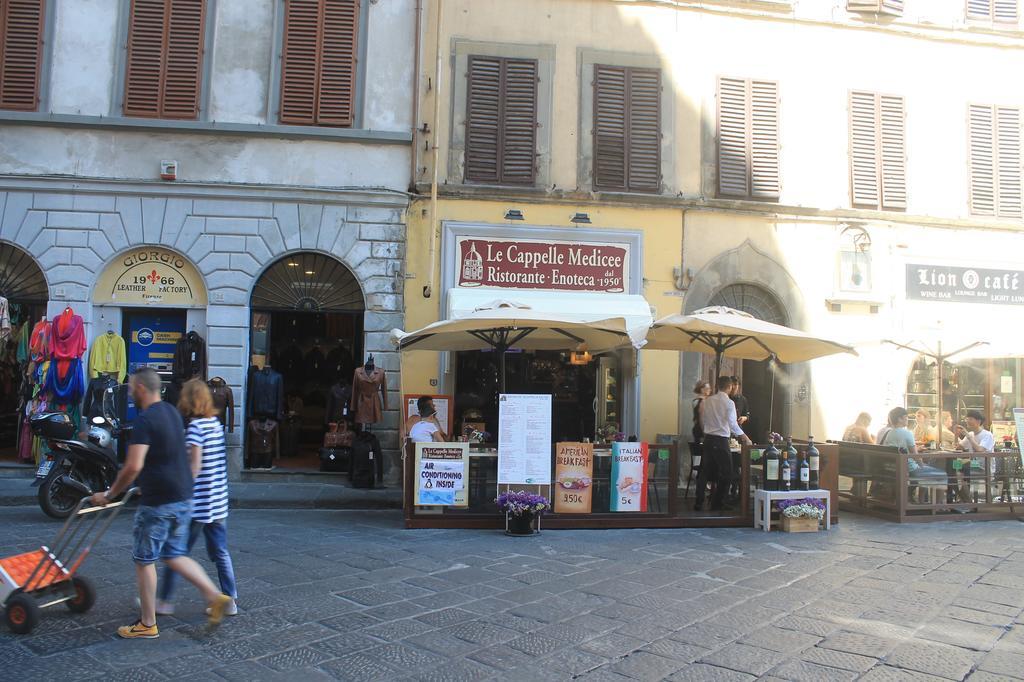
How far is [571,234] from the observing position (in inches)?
472

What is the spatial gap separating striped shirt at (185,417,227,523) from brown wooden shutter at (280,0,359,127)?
7.80 metres

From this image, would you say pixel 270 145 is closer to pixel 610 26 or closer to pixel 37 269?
pixel 37 269

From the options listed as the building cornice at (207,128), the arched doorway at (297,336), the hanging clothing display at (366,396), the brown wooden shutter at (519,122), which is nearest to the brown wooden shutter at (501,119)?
the brown wooden shutter at (519,122)

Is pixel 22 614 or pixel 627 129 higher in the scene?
pixel 627 129

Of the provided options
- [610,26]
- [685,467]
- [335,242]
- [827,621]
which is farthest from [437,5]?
[827,621]

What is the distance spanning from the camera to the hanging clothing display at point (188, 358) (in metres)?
11.0

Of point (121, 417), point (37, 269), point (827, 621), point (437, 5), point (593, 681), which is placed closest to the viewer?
point (593, 681)

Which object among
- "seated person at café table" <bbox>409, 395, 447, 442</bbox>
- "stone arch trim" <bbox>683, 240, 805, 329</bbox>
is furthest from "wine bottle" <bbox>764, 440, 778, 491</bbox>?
"stone arch trim" <bbox>683, 240, 805, 329</bbox>

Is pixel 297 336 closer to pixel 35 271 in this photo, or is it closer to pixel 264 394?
pixel 264 394

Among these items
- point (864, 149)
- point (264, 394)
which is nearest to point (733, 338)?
point (864, 149)

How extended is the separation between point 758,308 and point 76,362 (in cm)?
1009

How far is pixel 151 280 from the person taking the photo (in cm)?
1132

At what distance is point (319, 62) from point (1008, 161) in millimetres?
11467

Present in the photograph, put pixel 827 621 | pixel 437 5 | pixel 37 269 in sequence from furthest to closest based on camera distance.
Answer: pixel 437 5 → pixel 37 269 → pixel 827 621
